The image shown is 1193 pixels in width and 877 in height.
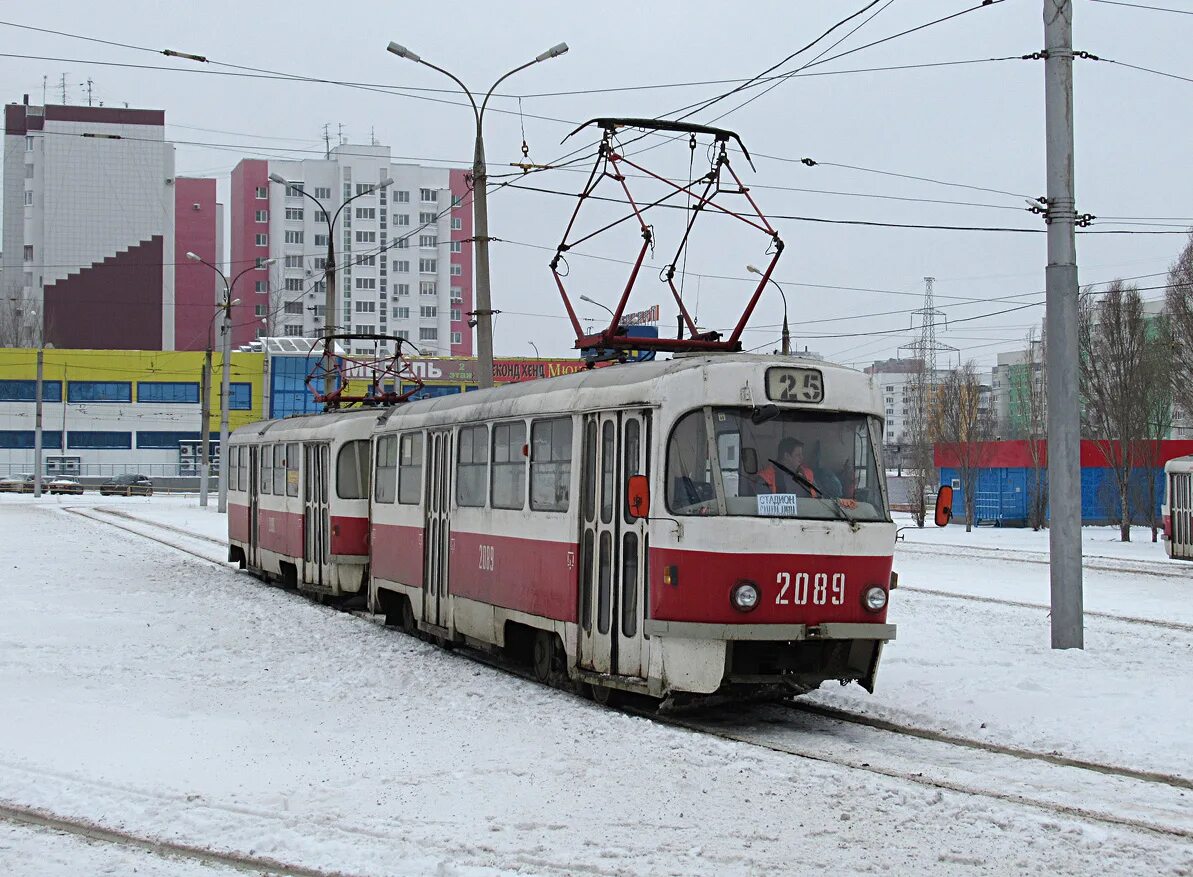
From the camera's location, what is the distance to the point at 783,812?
7211mm

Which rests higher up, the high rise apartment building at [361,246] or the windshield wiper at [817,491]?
the high rise apartment building at [361,246]

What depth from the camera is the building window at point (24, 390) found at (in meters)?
82.2

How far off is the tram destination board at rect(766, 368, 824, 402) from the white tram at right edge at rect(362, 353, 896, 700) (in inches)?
0.4

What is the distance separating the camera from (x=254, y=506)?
24406 millimetres

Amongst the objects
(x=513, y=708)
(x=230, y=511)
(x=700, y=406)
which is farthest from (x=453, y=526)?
(x=230, y=511)

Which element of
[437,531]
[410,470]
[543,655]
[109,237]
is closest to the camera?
[543,655]

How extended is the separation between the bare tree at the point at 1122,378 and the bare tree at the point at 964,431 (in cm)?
612

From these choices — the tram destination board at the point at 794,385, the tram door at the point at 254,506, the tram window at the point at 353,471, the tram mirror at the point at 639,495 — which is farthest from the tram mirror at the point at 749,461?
the tram door at the point at 254,506

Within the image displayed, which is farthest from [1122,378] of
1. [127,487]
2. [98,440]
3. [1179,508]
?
[98,440]

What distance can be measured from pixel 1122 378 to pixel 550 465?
33.5 metres

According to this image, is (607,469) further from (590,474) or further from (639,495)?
(639,495)

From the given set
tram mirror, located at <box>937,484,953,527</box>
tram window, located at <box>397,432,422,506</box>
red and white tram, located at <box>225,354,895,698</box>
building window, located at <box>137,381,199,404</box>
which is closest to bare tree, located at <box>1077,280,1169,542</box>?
tram window, located at <box>397,432,422,506</box>

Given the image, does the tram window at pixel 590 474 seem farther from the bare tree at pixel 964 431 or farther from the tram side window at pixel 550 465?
the bare tree at pixel 964 431

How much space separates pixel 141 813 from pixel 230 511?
20.1m
